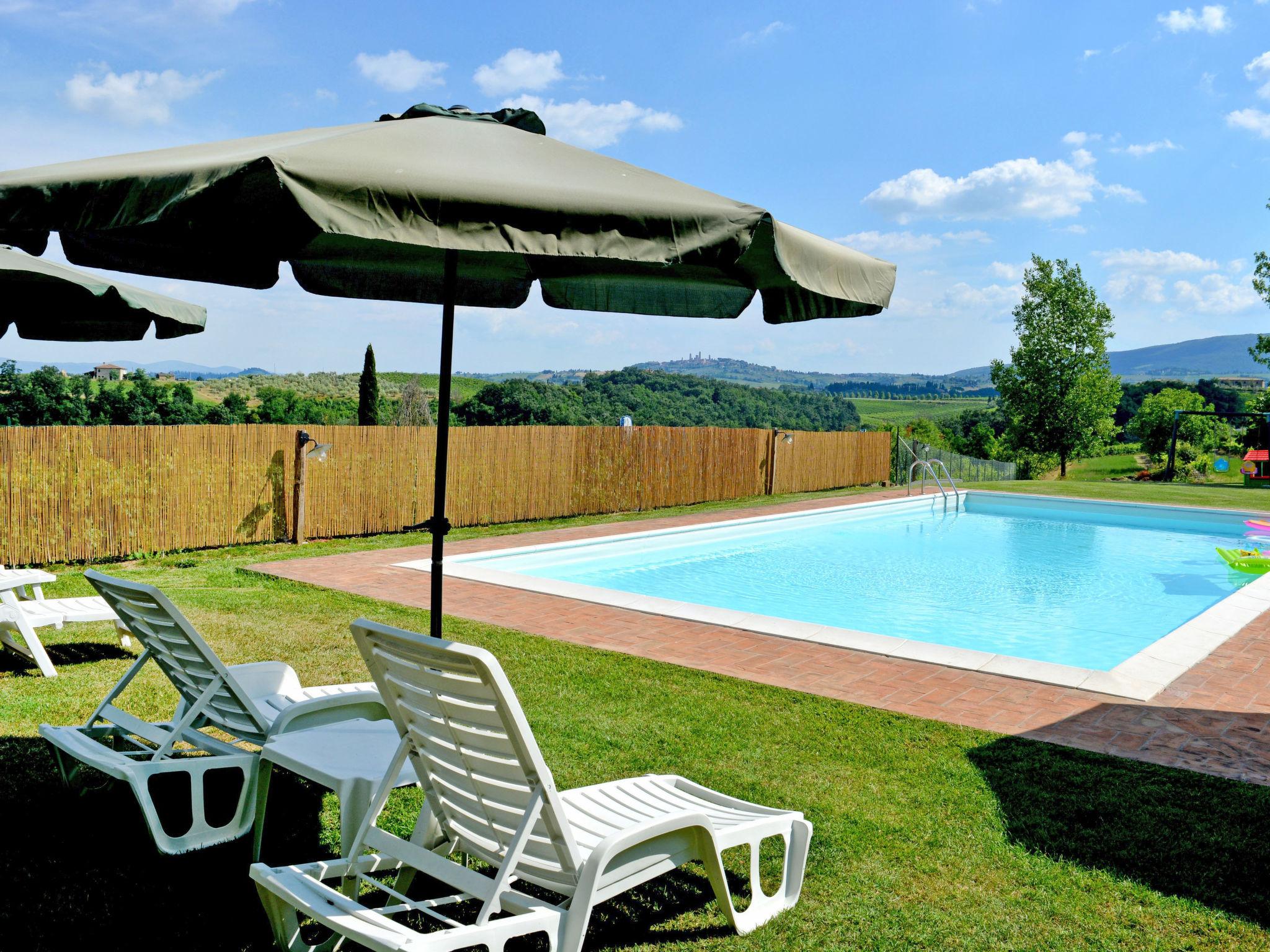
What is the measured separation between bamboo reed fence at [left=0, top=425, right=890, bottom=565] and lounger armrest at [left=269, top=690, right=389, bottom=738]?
26.1 feet

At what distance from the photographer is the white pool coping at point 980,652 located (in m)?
5.96

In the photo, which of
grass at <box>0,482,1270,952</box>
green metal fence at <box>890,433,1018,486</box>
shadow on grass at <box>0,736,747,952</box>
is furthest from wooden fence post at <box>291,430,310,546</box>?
green metal fence at <box>890,433,1018,486</box>

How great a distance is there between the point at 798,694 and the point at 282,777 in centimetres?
291

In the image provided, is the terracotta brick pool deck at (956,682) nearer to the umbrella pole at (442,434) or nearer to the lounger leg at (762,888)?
the lounger leg at (762,888)

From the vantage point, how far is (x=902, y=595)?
1099 cm

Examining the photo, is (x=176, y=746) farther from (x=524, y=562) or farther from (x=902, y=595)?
(x=902, y=595)

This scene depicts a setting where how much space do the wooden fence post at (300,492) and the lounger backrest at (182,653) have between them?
842cm

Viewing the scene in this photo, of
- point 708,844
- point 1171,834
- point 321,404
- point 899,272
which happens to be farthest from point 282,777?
point 321,404

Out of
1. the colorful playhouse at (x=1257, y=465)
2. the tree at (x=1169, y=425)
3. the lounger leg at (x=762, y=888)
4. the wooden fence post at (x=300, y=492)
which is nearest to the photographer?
the lounger leg at (x=762, y=888)

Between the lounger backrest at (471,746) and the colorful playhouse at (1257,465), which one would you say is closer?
the lounger backrest at (471,746)

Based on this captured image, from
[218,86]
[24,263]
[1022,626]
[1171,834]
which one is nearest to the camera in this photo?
[1171,834]

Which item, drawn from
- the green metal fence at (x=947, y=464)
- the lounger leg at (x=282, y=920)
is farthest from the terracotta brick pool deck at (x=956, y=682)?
the green metal fence at (x=947, y=464)

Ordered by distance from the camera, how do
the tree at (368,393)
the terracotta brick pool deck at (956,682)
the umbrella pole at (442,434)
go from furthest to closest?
the tree at (368,393), the terracotta brick pool deck at (956,682), the umbrella pole at (442,434)

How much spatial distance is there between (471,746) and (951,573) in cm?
1143
